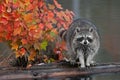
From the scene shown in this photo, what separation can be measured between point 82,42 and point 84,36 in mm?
88

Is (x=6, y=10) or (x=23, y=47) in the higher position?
(x=6, y=10)

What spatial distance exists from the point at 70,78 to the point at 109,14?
27.8ft

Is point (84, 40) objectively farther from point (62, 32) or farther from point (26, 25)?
point (62, 32)

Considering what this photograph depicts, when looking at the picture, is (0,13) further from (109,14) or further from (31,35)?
(109,14)

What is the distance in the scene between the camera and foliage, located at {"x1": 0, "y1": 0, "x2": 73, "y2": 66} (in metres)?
5.66

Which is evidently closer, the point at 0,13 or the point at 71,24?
the point at 0,13

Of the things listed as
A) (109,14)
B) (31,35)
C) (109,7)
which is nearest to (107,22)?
(109,14)

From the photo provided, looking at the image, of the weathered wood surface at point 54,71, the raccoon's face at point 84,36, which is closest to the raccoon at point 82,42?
the raccoon's face at point 84,36

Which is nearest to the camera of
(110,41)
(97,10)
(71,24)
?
(71,24)

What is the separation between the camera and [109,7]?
16.2 metres

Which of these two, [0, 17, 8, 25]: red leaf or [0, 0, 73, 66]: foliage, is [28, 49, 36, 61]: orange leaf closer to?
[0, 0, 73, 66]: foliage

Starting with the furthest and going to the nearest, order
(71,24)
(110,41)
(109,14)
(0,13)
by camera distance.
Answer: (109,14), (110,41), (71,24), (0,13)

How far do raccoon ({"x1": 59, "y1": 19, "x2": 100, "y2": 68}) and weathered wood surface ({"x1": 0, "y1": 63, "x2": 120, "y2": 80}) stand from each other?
12 centimetres

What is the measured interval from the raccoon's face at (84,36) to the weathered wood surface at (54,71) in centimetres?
38
